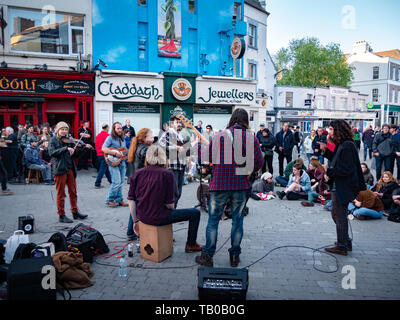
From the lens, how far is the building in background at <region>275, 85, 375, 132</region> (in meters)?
32.8

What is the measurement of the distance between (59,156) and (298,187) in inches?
248

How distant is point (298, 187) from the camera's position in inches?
360

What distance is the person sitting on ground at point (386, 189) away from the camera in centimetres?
766

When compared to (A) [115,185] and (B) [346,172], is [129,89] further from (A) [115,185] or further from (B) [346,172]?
(B) [346,172]

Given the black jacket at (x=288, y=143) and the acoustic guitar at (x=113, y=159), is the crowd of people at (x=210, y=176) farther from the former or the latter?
the black jacket at (x=288, y=143)

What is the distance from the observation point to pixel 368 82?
46.5m

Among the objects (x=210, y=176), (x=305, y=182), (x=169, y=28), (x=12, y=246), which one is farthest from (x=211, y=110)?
(x=12, y=246)

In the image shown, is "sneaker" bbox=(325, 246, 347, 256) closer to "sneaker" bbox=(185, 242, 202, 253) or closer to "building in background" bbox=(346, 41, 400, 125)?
"sneaker" bbox=(185, 242, 202, 253)

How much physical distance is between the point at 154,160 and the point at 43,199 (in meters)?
5.73

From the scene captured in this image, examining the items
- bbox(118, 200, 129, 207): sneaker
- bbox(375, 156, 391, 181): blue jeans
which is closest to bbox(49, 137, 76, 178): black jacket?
bbox(118, 200, 129, 207): sneaker

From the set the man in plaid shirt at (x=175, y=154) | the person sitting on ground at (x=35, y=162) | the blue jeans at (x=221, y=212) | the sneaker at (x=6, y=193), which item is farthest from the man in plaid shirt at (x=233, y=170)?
the person sitting on ground at (x=35, y=162)

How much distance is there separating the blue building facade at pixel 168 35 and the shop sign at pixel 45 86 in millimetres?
1791
